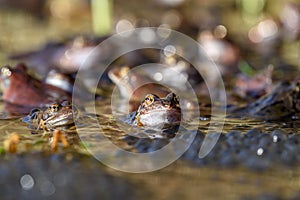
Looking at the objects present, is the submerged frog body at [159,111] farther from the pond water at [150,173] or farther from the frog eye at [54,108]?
the frog eye at [54,108]

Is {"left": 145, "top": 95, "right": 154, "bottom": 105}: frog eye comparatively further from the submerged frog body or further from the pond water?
the pond water

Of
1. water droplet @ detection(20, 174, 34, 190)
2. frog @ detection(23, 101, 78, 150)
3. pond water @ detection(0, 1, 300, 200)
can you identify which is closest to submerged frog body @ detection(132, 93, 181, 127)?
pond water @ detection(0, 1, 300, 200)

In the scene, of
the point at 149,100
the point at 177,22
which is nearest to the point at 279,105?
the point at 149,100

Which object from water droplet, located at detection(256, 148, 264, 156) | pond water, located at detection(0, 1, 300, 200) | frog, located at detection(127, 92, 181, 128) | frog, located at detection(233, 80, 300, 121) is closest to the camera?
pond water, located at detection(0, 1, 300, 200)

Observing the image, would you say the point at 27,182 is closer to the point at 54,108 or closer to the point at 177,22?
the point at 54,108

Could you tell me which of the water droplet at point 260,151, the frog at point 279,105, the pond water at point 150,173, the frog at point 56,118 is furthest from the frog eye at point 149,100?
the frog at point 279,105

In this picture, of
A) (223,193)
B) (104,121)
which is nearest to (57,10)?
(104,121)
